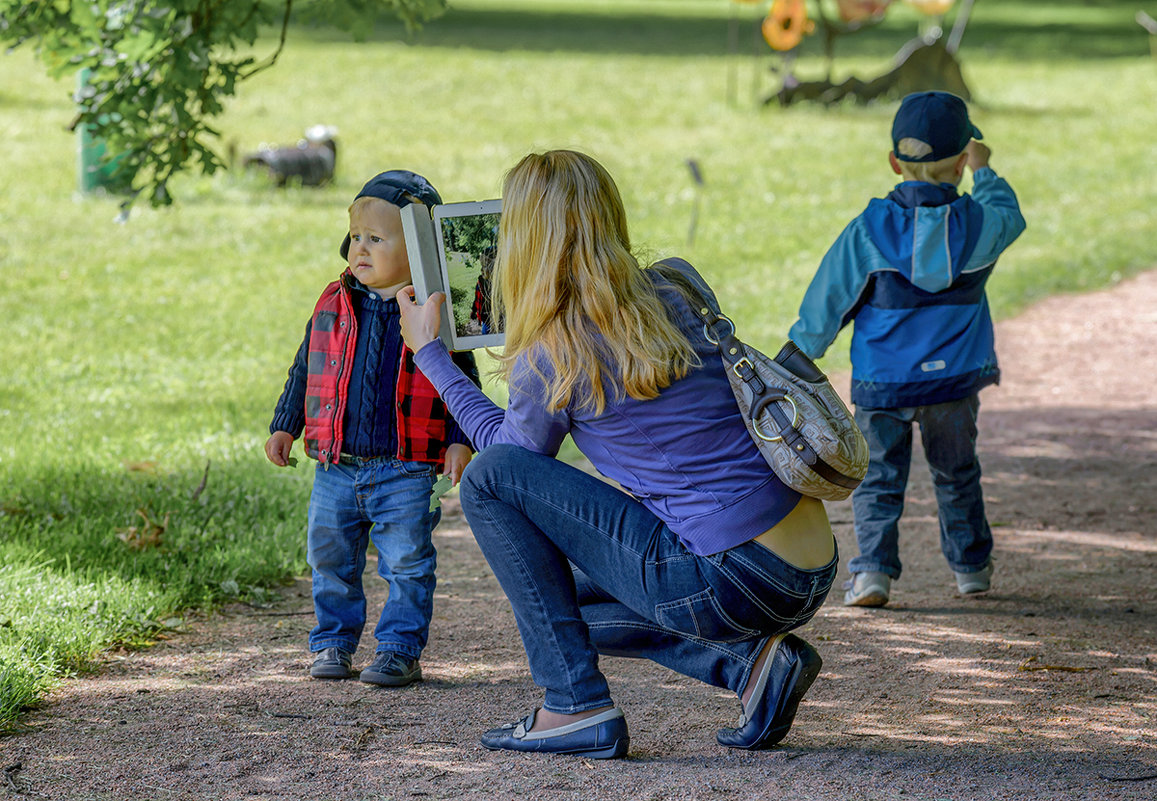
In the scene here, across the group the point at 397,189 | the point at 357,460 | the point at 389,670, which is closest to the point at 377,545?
the point at 357,460

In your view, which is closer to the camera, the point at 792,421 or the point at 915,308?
the point at 792,421

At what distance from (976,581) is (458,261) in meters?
2.29

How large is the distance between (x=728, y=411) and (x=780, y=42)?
16260 millimetres

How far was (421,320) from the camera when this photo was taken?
134 inches

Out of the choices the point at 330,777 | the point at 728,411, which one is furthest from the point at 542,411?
the point at 330,777

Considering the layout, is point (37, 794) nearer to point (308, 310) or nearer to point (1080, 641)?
point (1080, 641)

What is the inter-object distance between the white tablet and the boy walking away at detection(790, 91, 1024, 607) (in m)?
1.28

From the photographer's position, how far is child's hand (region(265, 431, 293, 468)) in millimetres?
3912

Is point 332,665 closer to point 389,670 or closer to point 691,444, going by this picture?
point 389,670

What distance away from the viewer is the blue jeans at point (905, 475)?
14.6ft

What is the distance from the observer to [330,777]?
325 cm

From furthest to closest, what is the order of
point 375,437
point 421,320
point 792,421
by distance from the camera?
point 375,437 < point 421,320 < point 792,421

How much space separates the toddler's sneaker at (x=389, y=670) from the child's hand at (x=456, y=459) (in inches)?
21.2

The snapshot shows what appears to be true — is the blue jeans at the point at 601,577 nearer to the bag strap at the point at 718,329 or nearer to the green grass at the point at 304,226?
the bag strap at the point at 718,329
